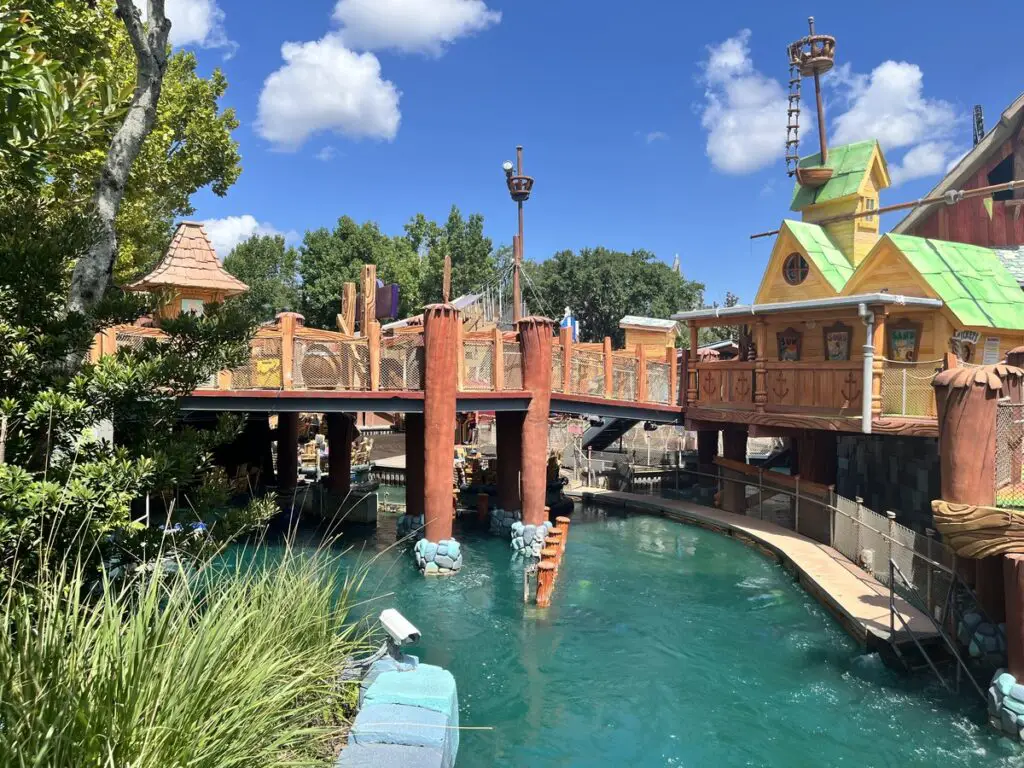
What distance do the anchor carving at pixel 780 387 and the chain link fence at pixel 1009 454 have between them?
7819 millimetres

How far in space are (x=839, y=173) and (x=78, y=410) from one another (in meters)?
23.6

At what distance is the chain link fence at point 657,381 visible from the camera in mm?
19891

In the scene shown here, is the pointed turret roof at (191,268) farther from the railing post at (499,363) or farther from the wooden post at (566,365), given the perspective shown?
the wooden post at (566,365)

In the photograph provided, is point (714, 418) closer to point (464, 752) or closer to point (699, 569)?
point (699, 569)

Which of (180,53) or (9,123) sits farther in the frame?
(180,53)

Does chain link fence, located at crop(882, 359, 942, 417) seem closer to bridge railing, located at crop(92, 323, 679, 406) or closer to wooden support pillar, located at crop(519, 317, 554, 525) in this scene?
wooden support pillar, located at crop(519, 317, 554, 525)

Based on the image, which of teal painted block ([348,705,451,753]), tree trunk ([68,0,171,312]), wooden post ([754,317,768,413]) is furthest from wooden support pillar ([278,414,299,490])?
teal painted block ([348,705,451,753])

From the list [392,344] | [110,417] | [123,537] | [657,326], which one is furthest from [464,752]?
[657,326]

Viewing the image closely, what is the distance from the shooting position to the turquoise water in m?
8.59

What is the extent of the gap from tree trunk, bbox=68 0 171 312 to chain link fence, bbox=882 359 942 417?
45.0 ft

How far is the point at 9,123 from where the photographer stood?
4.86 m

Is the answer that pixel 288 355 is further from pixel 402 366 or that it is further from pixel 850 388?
pixel 850 388

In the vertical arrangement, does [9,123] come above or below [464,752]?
above

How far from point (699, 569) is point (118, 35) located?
61.6ft
